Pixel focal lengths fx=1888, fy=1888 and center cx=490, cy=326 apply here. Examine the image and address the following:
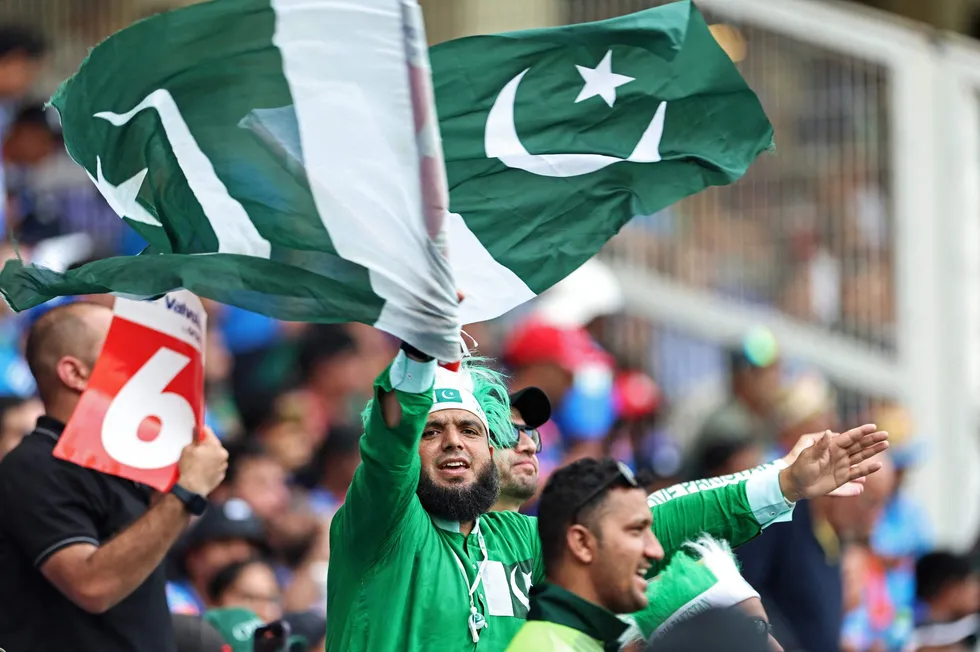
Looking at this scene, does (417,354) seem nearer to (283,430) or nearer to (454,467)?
(454,467)

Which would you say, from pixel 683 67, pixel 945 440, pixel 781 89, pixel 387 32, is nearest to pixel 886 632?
pixel 945 440

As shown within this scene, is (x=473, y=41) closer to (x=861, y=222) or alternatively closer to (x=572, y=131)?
(x=572, y=131)

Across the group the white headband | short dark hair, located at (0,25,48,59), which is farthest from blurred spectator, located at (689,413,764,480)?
short dark hair, located at (0,25,48,59)

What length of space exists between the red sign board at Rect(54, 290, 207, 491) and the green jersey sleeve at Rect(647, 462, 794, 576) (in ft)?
5.20

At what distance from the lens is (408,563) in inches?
214

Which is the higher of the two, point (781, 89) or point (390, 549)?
point (390, 549)

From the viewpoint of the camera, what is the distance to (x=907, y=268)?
1339cm

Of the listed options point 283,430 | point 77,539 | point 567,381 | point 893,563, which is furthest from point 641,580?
point 893,563

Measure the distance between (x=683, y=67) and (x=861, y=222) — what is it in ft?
22.9

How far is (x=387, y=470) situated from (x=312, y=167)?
2.76ft

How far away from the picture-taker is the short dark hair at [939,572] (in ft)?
35.4

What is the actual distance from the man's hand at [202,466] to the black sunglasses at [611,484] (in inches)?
54.3

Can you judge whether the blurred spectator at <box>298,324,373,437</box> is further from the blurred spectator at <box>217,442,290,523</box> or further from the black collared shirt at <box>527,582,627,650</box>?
the black collared shirt at <box>527,582,627,650</box>

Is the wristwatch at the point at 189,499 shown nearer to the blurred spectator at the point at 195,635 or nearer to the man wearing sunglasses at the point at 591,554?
the blurred spectator at the point at 195,635
